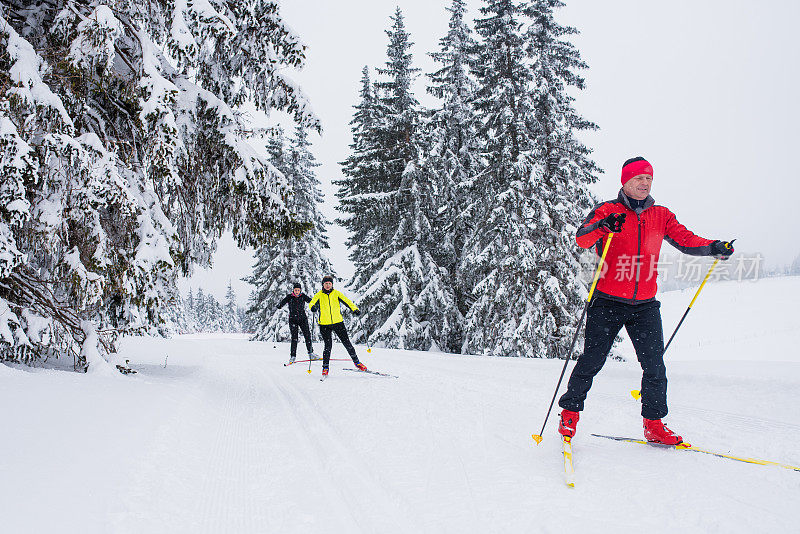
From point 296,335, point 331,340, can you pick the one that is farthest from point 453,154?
point 331,340

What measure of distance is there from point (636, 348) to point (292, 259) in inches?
917

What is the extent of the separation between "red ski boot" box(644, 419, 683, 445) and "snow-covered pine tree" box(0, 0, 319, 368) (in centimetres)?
572

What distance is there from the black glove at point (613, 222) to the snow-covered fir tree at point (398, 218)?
47.5 ft

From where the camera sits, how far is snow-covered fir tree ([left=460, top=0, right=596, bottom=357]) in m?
14.8

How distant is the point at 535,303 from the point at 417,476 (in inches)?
490

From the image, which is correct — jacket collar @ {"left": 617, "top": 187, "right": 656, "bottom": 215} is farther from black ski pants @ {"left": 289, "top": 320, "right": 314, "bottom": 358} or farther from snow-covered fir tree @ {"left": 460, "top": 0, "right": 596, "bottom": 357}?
snow-covered fir tree @ {"left": 460, "top": 0, "right": 596, "bottom": 357}

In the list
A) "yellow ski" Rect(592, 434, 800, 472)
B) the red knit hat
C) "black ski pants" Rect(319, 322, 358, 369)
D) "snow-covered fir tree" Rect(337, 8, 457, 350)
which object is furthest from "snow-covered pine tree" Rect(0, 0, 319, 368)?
"snow-covered fir tree" Rect(337, 8, 457, 350)

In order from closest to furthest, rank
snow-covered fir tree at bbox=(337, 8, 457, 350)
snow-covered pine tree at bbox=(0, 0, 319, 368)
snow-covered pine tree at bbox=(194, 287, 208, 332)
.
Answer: snow-covered pine tree at bbox=(0, 0, 319, 368) → snow-covered fir tree at bbox=(337, 8, 457, 350) → snow-covered pine tree at bbox=(194, 287, 208, 332)

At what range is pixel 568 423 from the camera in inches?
143

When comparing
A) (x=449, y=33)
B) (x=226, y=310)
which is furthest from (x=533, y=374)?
(x=226, y=310)

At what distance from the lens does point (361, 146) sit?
23.3 meters

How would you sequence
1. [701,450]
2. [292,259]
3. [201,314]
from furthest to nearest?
[201,314] < [292,259] < [701,450]

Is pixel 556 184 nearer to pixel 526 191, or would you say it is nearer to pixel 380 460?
pixel 526 191

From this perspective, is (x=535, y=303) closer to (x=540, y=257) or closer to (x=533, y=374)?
(x=540, y=257)
